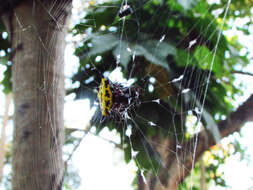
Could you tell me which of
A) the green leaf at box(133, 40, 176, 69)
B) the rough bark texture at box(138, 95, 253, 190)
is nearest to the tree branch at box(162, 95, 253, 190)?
the rough bark texture at box(138, 95, 253, 190)

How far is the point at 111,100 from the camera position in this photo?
0.96 meters

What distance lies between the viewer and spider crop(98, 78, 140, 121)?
0.94 metres

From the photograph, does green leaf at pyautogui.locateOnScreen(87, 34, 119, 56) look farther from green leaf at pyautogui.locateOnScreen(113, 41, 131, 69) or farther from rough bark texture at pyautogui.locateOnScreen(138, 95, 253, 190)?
rough bark texture at pyautogui.locateOnScreen(138, 95, 253, 190)

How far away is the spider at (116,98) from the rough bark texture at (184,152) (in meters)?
0.26

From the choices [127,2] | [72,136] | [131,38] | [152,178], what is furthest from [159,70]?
[72,136]

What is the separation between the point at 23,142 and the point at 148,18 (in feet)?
2.54

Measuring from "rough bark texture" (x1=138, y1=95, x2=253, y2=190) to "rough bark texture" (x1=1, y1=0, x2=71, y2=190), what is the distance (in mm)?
475

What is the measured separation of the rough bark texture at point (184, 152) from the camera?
1122mm

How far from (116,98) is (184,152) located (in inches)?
21.2

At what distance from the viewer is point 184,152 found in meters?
1.33

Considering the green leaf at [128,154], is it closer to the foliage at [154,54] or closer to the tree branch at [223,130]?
the foliage at [154,54]

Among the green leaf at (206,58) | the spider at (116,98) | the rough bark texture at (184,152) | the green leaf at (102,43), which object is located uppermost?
the green leaf at (102,43)

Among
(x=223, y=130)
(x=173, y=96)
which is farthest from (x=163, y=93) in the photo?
(x=223, y=130)

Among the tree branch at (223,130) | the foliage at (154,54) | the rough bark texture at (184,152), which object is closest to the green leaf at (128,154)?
A: the foliage at (154,54)
